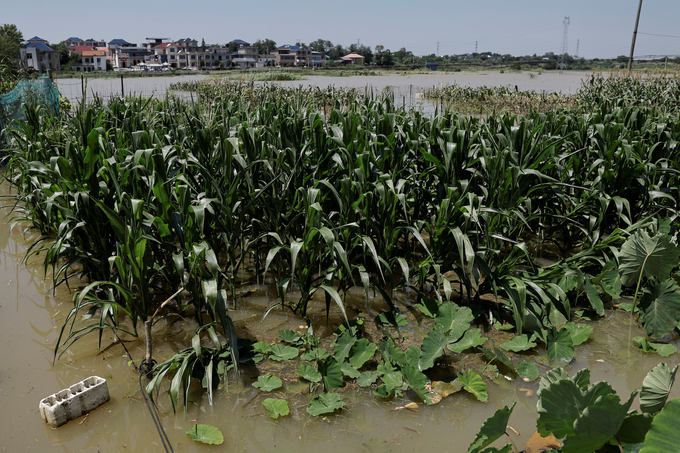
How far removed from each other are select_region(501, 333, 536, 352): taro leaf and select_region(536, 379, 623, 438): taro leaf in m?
1.31

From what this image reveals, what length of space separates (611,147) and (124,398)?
4.16m

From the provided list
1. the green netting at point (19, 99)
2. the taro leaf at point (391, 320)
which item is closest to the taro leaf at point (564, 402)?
the taro leaf at point (391, 320)

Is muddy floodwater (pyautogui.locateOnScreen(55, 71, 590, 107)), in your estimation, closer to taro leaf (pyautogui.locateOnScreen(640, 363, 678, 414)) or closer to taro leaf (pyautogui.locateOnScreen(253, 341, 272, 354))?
taro leaf (pyautogui.locateOnScreen(253, 341, 272, 354))

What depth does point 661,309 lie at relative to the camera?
2.95 m

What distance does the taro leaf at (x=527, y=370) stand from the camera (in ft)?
8.36

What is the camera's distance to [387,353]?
2.62 m

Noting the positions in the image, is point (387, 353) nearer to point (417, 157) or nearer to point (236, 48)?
point (417, 157)

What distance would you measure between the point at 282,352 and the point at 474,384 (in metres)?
1.08

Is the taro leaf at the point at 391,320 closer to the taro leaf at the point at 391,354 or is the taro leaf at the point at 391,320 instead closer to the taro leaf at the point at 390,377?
the taro leaf at the point at 391,354

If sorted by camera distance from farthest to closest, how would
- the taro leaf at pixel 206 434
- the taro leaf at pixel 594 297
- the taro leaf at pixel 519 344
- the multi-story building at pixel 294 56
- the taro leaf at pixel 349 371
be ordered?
the multi-story building at pixel 294 56
the taro leaf at pixel 594 297
the taro leaf at pixel 519 344
the taro leaf at pixel 349 371
the taro leaf at pixel 206 434

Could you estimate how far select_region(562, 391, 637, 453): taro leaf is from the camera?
50.5 inches

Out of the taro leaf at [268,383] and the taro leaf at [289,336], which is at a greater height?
the taro leaf at [289,336]

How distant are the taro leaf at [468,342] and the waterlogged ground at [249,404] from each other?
0.29 feet

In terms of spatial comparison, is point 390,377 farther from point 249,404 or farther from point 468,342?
point 249,404
